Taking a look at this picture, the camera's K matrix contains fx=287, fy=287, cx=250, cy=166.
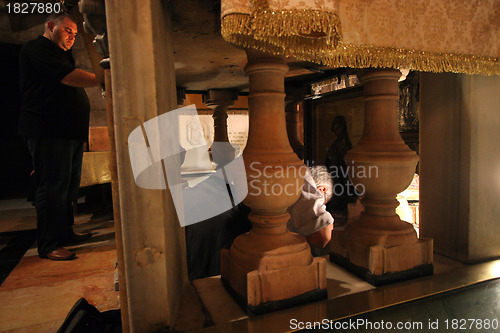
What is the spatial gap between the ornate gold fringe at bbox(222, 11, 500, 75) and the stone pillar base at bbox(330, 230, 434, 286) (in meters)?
0.75

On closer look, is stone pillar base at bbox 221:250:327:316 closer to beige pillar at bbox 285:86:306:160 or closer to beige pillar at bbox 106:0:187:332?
beige pillar at bbox 106:0:187:332

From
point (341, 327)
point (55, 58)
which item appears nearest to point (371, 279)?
point (341, 327)

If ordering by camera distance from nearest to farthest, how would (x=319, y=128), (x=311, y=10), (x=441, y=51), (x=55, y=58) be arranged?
1. (x=311, y=10)
2. (x=441, y=51)
3. (x=55, y=58)
4. (x=319, y=128)

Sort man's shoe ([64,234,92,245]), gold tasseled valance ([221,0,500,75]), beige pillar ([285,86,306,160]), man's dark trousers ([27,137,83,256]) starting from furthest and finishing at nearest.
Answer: beige pillar ([285,86,306,160])
man's shoe ([64,234,92,245])
man's dark trousers ([27,137,83,256])
gold tasseled valance ([221,0,500,75])

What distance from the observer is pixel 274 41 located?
0.92 m

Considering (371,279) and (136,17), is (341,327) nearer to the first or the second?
(371,279)

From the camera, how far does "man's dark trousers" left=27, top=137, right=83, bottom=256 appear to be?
1.81 m

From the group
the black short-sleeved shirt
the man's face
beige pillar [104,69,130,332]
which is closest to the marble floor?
beige pillar [104,69,130,332]

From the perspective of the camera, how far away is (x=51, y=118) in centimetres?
181

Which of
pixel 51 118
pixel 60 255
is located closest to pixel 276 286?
pixel 60 255

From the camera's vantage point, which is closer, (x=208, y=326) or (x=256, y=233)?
(x=208, y=326)

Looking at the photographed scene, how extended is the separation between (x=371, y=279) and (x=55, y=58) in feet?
7.00

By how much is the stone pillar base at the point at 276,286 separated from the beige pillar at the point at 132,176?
0.88ft

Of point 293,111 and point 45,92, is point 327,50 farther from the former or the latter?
point 293,111
